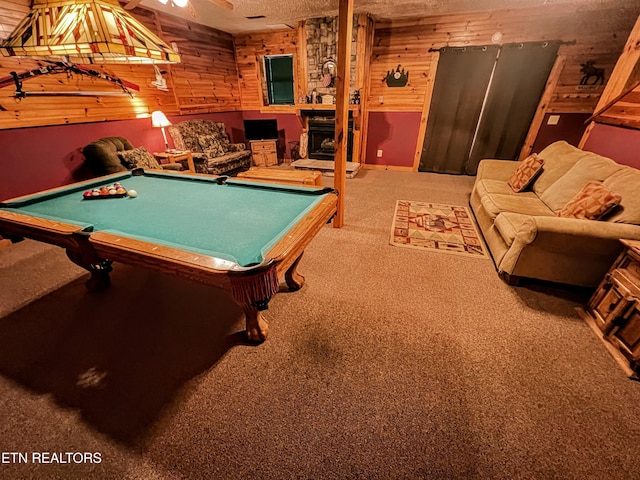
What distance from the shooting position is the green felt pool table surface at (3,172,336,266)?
1.34 m

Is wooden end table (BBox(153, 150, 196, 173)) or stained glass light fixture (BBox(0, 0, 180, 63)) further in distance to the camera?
wooden end table (BBox(153, 150, 196, 173))

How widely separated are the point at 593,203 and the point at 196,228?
2867mm

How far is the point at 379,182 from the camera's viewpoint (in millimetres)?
4875

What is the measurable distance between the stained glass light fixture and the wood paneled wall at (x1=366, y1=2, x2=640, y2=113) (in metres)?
4.69

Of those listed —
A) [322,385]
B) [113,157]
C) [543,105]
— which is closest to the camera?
[322,385]

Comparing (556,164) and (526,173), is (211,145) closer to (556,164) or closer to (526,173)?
(526,173)

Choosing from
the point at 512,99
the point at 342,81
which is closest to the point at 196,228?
the point at 342,81

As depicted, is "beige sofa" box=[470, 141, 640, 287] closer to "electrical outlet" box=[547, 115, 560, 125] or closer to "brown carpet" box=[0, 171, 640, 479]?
"brown carpet" box=[0, 171, 640, 479]

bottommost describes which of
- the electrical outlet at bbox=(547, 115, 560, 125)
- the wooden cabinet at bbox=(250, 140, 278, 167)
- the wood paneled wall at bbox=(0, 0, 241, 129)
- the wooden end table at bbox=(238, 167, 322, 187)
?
the wooden cabinet at bbox=(250, 140, 278, 167)

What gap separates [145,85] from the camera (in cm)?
416

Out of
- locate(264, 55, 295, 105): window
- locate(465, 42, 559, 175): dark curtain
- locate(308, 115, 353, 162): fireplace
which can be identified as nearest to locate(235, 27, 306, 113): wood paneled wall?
locate(264, 55, 295, 105): window

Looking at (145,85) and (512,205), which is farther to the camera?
(145,85)

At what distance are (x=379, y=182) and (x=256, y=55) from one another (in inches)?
155

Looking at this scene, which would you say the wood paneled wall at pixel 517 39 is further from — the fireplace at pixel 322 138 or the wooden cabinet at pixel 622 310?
the wooden cabinet at pixel 622 310
